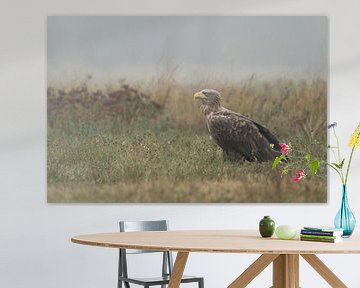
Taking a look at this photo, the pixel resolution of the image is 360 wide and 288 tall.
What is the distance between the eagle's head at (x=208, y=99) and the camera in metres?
6.23

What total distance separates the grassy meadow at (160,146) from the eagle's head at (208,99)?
40 millimetres

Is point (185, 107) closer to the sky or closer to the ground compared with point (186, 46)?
closer to the ground

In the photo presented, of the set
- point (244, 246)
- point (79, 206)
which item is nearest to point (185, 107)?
point (79, 206)

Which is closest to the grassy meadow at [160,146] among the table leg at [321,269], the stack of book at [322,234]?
the table leg at [321,269]

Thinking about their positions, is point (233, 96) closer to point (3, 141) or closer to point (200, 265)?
point (200, 265)

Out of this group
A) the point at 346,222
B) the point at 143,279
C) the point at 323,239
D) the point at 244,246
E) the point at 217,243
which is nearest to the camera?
the point at 244,246

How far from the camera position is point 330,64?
6.23m

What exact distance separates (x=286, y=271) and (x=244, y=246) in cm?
53

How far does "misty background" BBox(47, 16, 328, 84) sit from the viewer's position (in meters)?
6.21

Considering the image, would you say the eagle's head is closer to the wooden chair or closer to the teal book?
the wooden chair

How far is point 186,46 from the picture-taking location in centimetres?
623

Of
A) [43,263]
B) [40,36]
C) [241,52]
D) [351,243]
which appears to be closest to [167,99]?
[241,52]

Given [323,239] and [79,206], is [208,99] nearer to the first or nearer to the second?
[79,206]

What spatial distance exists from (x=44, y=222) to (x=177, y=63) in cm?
155
